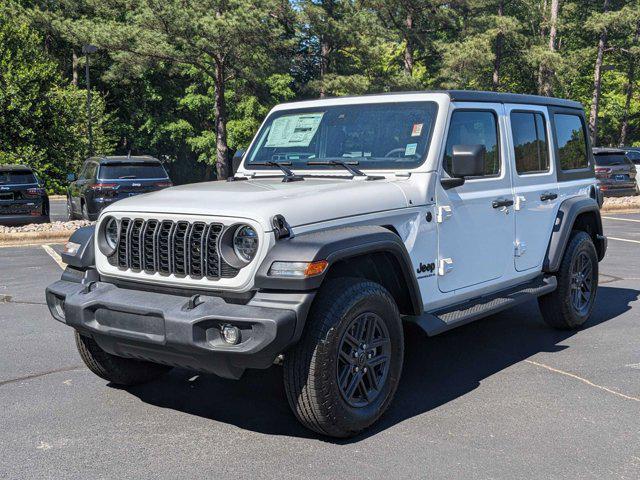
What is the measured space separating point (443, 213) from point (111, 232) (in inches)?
84.4

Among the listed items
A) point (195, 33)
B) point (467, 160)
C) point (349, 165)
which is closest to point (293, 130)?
point (349, 165)

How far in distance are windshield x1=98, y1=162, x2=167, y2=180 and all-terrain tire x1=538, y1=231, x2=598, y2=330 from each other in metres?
11.0

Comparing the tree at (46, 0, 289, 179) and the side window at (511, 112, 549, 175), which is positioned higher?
the tree at (46, 0, 289, 179)

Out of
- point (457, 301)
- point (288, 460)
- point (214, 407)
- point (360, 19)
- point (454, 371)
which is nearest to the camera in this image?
point (288, 460)

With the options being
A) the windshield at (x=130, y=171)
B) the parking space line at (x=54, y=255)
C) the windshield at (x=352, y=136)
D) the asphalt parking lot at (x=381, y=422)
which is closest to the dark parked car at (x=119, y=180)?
the windshield at (x=130, y=171)

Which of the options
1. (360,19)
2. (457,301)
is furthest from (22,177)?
(360,19)

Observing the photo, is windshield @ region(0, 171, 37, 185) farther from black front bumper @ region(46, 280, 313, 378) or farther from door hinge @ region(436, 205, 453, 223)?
door hinge @ region(436, 205, 453, 223)

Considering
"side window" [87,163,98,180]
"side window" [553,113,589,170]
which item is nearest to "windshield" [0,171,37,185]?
"side window" [87,163,98,180]

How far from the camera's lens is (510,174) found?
5.72m

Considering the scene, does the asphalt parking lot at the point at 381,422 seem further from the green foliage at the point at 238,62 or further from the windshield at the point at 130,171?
the green foliage at the point at 238,62

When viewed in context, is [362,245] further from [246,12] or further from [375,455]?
[246,12]

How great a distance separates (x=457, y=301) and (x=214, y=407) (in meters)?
1.82

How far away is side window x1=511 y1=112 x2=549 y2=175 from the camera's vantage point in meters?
5.89

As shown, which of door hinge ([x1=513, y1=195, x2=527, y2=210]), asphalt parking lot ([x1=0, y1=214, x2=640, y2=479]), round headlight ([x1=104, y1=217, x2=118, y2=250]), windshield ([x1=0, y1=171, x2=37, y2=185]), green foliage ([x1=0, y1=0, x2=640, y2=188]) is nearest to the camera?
asphalt parking lot ([x1=0, y1=214, x2=640, y2=479])
